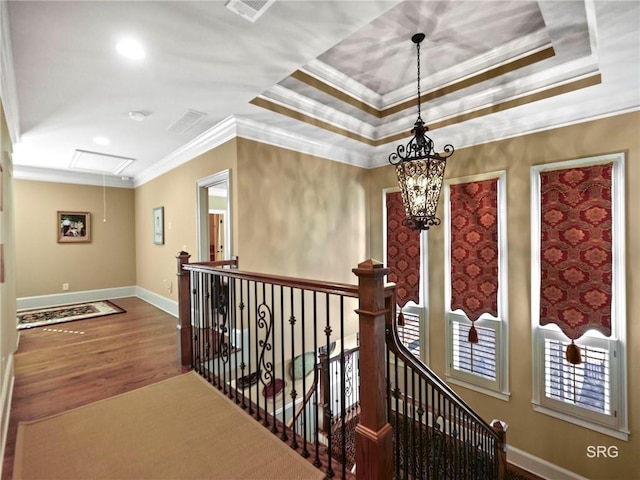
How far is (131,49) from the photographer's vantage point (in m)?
2.16

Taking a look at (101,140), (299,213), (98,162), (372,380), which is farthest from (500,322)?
(98,162)

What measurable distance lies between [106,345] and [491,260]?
15.7ft

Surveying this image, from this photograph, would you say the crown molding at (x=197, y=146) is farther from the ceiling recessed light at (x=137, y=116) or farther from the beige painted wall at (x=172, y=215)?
the ceiling recessed light at (x=137, y=116)


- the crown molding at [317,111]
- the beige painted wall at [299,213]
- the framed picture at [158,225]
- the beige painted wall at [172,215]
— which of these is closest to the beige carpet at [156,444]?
the beige painted wall at [299,213]

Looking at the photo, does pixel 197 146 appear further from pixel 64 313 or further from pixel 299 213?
pixel 64 313

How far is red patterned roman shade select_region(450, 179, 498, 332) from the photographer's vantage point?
12.4 feet

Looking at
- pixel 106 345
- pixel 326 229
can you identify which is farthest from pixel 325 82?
pixel 106 345

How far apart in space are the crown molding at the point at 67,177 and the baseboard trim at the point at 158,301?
7.46 ft

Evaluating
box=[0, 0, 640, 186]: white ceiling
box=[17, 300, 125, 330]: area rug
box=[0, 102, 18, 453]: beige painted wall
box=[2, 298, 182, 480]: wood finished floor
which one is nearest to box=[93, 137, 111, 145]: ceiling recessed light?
box=[0, 0, 640, 186]: white ceiling

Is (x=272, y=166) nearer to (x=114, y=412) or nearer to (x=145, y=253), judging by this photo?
(x=114, y=412)

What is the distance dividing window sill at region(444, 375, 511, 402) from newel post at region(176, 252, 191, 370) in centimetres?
335

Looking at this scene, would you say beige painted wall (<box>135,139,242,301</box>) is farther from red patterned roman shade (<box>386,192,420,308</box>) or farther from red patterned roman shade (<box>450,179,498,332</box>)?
red patterned roman shade (<box>450,179,498,332</box>)

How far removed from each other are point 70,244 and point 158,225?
82.1 inches

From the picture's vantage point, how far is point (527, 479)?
3.41m
